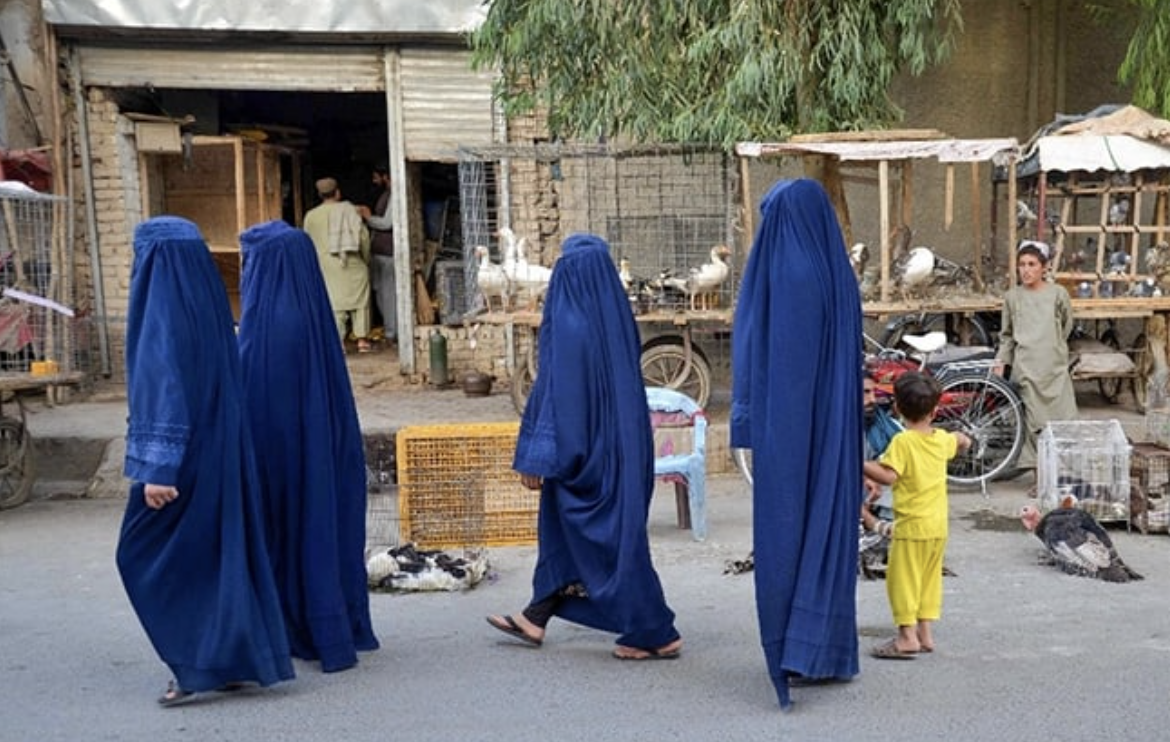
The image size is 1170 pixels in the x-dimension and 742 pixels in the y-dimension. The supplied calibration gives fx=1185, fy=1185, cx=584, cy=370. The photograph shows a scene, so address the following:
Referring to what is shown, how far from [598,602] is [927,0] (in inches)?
218

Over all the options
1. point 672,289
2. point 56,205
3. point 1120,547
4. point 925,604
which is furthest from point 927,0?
point 56,205

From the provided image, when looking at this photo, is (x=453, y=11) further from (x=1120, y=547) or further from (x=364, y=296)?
(x=1120, y=547)

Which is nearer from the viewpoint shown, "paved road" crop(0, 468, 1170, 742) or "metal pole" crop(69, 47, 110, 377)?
"paved road" crop(0, 468, 1170, 742)

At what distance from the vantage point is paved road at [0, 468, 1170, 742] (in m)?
4.05

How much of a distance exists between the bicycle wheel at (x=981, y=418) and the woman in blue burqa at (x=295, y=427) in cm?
467

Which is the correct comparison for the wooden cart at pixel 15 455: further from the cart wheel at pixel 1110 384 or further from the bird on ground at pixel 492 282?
the cart wheel at pixel 1110 384

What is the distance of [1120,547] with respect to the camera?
6414mm

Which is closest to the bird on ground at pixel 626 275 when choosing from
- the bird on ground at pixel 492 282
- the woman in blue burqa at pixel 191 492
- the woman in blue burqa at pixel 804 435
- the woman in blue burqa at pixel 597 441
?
the bird on ground at pixel 492 282

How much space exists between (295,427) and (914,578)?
2.46 meters

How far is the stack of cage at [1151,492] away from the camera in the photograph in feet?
21.7

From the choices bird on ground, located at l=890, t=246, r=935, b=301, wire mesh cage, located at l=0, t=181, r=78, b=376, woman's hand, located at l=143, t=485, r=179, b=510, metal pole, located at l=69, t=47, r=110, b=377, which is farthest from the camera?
metal pole, located at l=69, t=47, r=110, b=377

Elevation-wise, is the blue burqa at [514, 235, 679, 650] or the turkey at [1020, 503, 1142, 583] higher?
the blue burqa at [514, 235, 679, 650]

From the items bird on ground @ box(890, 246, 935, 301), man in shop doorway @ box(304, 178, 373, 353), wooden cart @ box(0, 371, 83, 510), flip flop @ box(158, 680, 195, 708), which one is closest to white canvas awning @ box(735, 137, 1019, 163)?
bird on ground @ box(890, 246, 935, 301)

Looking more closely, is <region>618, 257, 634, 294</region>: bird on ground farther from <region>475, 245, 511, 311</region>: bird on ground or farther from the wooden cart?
the wooden cart
